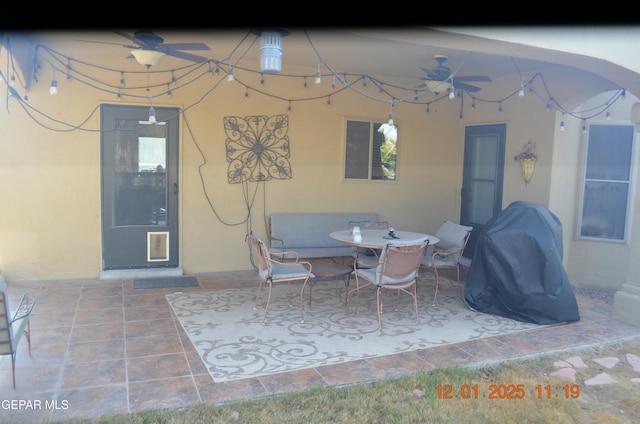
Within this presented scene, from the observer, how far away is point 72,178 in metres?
5.47

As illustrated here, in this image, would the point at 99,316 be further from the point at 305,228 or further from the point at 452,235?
the point at 452,235

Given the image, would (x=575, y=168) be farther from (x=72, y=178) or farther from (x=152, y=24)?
(x=72, y=178)

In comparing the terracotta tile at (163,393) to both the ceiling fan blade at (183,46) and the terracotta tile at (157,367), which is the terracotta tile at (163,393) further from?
the ceiling fan blade at (183,46)

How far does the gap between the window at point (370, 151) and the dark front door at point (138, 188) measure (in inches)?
93.5

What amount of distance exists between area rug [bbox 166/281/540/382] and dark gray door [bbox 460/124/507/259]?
199cm

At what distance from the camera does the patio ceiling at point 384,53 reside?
3664 millimetres

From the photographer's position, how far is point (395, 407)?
2.88 meters

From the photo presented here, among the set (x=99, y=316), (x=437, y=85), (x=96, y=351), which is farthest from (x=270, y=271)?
(x=437, y=85)

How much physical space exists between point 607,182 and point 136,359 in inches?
224

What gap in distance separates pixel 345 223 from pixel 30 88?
13.2 ft

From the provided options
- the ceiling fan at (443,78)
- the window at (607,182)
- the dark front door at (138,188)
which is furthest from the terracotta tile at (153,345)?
the window at (607,182)

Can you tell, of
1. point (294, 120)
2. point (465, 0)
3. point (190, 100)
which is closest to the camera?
point (465, 0)

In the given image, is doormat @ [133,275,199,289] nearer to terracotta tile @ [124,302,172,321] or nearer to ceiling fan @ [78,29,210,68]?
terracotta tile @ [124,302,172,321]

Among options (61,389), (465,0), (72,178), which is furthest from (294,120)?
(61,389)
